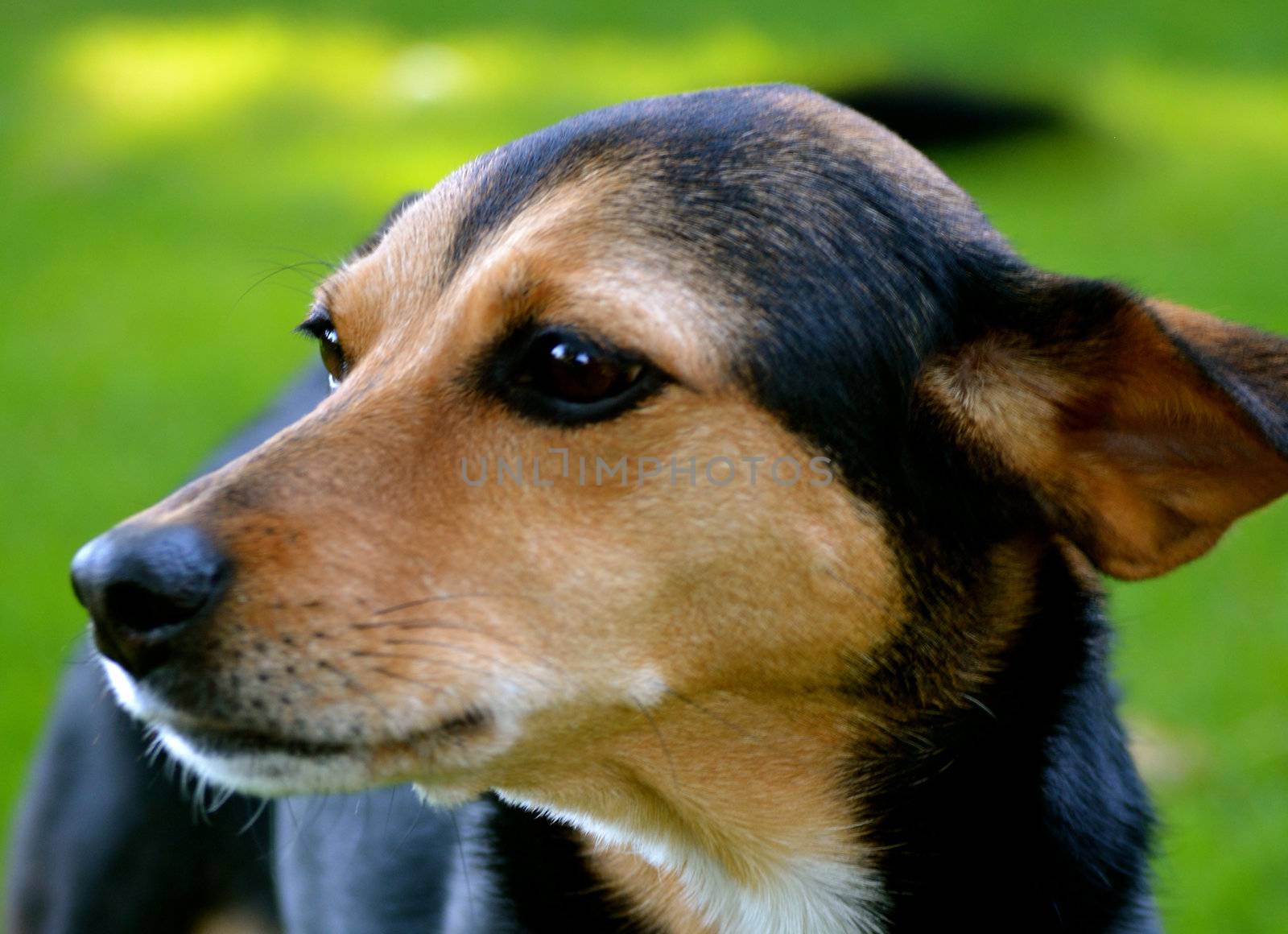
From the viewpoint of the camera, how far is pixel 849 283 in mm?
3115

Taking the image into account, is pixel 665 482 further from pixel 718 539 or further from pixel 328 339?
pixel 328 339

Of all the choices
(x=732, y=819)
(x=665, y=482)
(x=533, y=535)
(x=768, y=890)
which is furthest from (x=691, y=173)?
(x=768, y=890)

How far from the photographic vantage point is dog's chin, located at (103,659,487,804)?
274cm

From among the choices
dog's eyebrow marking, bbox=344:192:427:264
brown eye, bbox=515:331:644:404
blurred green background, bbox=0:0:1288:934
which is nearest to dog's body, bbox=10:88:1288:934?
brown eye, bbox=515:331:644:404

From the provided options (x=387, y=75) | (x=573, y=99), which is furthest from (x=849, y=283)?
(x=387, y=75)

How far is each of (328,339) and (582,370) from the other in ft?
3.14

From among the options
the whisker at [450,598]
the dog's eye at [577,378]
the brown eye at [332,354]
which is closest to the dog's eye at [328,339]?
the brown eye at [332,354]

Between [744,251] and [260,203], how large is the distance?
11.6 metres

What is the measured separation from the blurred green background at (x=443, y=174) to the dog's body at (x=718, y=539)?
3.06ft

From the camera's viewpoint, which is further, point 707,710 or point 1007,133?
point 1007,133

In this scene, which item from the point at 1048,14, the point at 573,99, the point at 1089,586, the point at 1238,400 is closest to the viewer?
the point at 1238,400

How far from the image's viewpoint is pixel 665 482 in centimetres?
287

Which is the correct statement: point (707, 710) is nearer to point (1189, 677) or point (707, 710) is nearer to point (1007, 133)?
point (1189, 677)

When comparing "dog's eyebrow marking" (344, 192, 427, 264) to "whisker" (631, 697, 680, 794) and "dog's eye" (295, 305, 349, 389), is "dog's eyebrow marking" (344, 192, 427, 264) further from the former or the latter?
"whisker" (631, 697, 680, 794)
